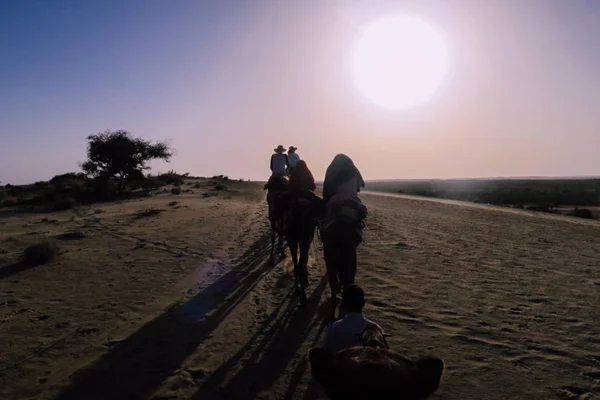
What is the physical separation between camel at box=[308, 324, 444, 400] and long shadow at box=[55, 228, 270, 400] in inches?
108

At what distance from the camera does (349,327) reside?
397 centimetres

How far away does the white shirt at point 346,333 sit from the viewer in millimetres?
3875

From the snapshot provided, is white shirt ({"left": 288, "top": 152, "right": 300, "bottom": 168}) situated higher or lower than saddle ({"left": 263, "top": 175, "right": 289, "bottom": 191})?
higher

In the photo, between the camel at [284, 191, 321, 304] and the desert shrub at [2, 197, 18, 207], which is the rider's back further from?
the desert shrub at [2, 197, 18, 207]

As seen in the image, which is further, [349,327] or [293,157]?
[293,157]

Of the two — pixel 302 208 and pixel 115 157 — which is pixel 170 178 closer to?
pixel 115 157

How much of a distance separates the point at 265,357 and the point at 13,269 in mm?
8093

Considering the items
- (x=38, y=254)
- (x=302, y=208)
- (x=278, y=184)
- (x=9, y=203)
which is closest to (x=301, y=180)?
(x=302, y=208)

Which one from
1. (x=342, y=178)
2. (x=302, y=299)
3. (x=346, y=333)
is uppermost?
(x=342, y=178)

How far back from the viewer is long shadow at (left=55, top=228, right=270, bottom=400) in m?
4.82

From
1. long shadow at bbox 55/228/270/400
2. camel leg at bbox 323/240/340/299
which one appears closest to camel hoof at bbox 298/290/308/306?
camel leg at bbox 323/240/340/299

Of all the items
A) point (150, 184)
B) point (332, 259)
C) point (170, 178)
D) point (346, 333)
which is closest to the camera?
point (346, 333)

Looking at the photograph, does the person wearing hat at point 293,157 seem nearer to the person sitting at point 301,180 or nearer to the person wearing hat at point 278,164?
the person wearing hat at point 278,164

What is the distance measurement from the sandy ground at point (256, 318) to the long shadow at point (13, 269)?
116 millimetres
